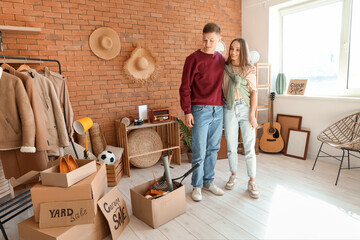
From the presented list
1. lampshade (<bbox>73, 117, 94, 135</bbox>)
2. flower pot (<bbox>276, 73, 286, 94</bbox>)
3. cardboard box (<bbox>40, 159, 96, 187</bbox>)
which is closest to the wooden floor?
cardboard box (<bbox>40, 159, 96, 187</bbox>)

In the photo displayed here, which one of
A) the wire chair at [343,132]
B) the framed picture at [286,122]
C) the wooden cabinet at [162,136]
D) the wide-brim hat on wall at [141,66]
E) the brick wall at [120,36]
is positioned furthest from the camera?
the framed picture at [286,122]

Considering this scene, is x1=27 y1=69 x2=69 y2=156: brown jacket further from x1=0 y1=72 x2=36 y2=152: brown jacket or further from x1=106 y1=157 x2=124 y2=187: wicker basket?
x1=106 y1=157 x2=124 y2=187: wicker basket

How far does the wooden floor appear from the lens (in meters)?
1.90

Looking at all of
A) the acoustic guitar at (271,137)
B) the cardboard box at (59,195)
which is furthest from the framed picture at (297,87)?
the cardboard box at (59,195)

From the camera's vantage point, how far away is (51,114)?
86.4 inches

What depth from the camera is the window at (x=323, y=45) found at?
325cm

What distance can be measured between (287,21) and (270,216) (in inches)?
125

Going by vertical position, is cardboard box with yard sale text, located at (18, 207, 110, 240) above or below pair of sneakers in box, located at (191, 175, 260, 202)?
above

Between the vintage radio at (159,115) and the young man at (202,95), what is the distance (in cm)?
99

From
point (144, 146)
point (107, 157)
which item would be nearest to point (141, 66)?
point (144, 146)

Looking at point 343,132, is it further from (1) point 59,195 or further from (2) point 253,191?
(1) point 59,195

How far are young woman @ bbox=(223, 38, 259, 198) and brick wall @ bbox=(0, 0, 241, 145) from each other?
4.91ft

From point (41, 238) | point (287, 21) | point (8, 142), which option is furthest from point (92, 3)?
point (287, 21)

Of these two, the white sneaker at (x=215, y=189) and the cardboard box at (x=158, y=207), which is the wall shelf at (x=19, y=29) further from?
the white sneaker at (x=215, y=189)
